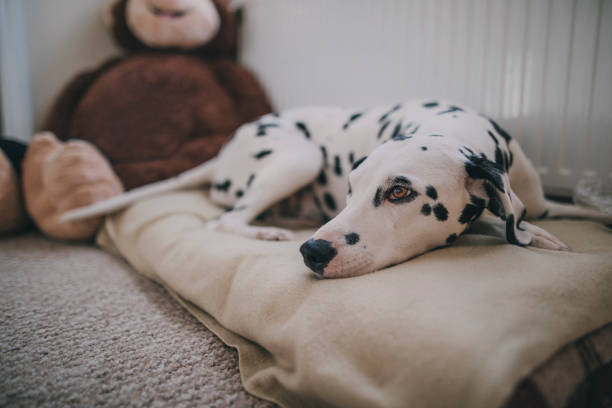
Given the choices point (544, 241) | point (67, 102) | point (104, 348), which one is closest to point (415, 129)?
point (544, 241)

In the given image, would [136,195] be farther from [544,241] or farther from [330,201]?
[544,241]

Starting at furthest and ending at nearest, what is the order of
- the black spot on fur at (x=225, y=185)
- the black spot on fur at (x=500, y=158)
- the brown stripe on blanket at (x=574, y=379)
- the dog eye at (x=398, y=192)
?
1. the black spot on fur at (x=225, y=185)
2. the black spot on fur at (x=500, y=158)
3. the dog eye at (x=398, y=192)
4. the brown stripe on blanket at (x=574, y=379)

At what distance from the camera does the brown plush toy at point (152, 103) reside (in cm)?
195

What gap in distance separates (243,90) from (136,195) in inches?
42.4

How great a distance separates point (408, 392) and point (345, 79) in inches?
72.5

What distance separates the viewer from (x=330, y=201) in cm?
157

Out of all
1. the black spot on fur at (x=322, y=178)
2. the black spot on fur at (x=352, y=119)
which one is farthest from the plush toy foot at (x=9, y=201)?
the black spot on fur at (x=352, y=119)

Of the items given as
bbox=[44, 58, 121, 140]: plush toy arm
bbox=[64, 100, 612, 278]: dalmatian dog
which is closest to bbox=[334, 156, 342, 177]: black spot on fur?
bbox=[64, 100, 612, 278]: dalmatian dog

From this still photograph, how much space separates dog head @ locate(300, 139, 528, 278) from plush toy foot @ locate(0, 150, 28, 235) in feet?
5.67

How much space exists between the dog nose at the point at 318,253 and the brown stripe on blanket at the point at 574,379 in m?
0.41

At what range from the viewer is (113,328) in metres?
1.03

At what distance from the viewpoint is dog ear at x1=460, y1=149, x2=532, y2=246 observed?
2.79 ft

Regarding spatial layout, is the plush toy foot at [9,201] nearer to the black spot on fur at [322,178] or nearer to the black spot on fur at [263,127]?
the black spot on fur at [263,127]

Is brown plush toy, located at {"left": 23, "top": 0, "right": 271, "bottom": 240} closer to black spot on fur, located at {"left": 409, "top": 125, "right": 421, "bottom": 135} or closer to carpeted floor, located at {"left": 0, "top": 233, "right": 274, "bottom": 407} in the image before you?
carpeted floor, located at {"left": 0, "top": 233, "right": 274, "bottom": 407}
